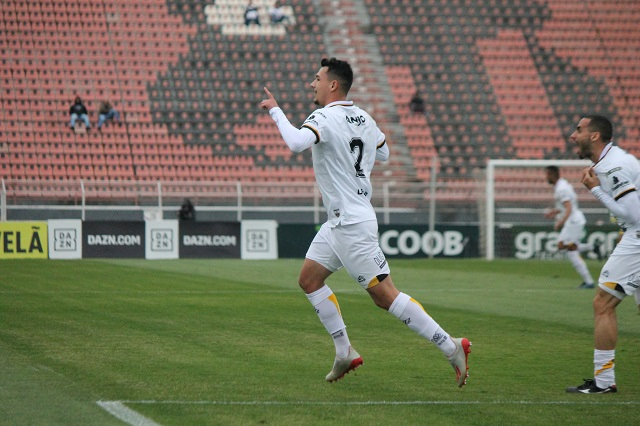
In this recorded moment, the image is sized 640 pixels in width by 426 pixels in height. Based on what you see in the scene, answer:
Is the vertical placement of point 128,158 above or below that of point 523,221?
above

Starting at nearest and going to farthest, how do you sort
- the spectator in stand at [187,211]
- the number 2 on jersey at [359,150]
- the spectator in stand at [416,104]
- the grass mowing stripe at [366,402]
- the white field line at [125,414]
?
the white field line at [125,414]
the grass mowing stripe at [366,402]
the number 2 on jersey at [359,150]
the spectator in stand at [187,211]
the spectator in stand at [416,104]

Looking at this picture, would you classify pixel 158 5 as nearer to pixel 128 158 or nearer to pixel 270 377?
pixel 128 158

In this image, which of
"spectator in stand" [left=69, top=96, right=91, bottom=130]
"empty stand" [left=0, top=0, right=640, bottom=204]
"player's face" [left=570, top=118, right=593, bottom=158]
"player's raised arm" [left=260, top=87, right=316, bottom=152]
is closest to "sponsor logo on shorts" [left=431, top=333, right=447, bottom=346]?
"player's raised arm" [left=260, top=87, right=316, bottom=152]

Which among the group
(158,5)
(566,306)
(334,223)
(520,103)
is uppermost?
(158,5)

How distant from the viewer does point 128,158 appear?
103 feet

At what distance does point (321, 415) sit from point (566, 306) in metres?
9.15

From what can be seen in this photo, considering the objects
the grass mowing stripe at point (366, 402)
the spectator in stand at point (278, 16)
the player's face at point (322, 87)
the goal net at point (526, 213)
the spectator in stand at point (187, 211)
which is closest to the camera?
the grass mowing stripe at point (366, 402)

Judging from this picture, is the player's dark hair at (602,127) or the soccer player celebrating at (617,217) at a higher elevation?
the player's dark hair at (602,127)

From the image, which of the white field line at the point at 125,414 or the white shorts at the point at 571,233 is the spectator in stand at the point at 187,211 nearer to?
the white shorts at the point at 571,233

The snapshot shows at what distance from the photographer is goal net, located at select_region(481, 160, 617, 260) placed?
1120 inches

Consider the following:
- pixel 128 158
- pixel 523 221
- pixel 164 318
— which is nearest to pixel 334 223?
pixel 164 318

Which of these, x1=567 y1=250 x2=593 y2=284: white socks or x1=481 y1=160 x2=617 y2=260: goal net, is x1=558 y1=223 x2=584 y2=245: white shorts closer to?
x1=567 y1=250 x2=593 y2=284: white socks

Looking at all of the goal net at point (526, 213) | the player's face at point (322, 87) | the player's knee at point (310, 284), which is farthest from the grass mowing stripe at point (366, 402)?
the goal net at point (526, 213)

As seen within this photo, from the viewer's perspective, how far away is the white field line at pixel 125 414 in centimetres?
598
